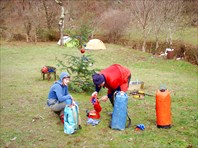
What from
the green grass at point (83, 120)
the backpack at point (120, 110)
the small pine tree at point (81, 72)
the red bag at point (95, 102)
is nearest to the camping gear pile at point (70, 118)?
the green grass at point (83, 120)

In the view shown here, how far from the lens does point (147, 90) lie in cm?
1025

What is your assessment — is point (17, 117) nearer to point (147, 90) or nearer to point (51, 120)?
point (51, 120)

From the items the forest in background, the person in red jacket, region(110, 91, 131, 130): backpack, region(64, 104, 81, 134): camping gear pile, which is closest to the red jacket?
the person in red jacket

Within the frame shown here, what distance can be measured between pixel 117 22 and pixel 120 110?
21245mm

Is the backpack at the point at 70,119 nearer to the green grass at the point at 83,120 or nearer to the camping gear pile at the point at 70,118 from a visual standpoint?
the camping gear pile at the point at 70,118

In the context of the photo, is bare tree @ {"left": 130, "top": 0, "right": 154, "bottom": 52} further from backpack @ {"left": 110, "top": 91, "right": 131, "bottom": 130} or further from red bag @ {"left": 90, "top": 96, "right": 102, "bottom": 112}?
backpack @ {"left": 110, "top": 91, "right": 131, "bottom": 130}

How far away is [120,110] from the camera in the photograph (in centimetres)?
587

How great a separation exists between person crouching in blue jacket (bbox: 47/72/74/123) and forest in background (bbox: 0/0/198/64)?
57.3 ft

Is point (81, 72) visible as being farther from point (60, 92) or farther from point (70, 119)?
point (70, 119)

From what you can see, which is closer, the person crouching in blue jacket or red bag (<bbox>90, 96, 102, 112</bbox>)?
the person crouching in blue jacket

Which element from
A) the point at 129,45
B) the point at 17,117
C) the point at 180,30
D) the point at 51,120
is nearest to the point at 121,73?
the point at 51,120

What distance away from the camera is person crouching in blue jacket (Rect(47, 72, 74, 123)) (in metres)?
5.89

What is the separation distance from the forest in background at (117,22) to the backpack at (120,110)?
17.5 metres

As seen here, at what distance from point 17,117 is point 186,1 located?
24.5 metres
